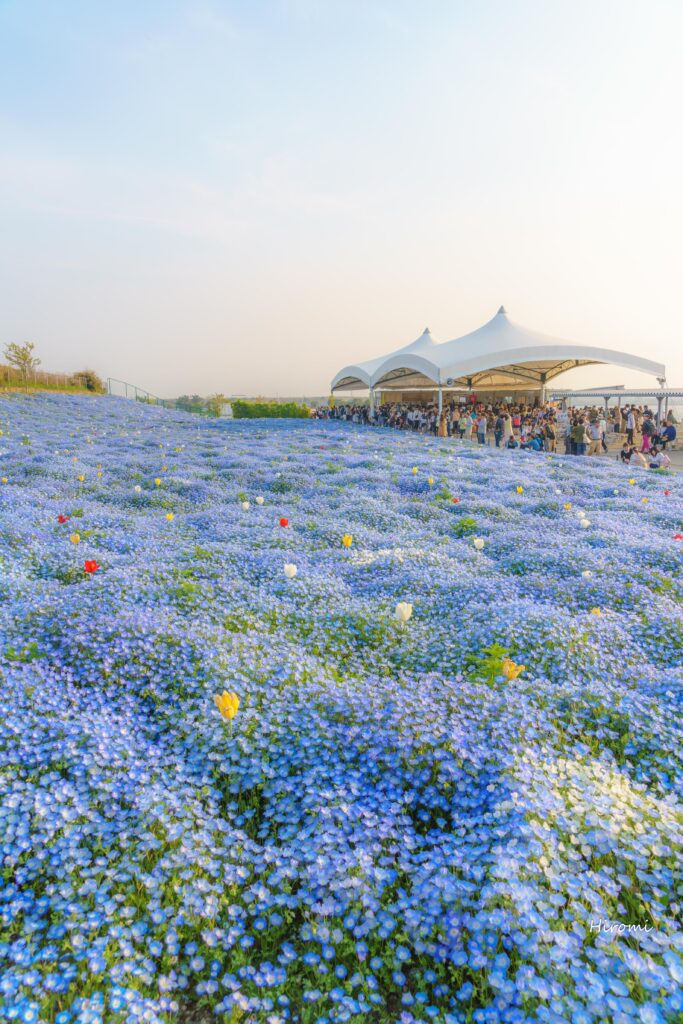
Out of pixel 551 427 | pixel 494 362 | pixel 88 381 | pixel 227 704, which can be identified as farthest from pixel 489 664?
pixel 88 381

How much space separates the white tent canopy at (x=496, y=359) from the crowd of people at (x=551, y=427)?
219cm

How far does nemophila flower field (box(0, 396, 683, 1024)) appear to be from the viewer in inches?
85.0

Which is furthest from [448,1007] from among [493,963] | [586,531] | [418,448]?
[418,448]

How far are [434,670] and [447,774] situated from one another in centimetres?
130

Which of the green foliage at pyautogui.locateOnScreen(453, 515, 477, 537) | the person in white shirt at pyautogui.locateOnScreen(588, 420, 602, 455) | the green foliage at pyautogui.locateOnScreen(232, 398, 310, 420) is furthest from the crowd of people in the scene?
the green foliage at pyautogui.locateOnScreen(453, 515, 477, 537)

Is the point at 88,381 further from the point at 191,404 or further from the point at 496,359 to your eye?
the point at 496,359

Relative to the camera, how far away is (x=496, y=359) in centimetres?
2875

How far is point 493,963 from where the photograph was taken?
7.03ft

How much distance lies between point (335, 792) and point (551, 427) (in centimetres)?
2370

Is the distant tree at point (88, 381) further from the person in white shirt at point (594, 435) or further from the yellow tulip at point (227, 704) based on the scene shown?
the yellow tulip at point (227, 704)

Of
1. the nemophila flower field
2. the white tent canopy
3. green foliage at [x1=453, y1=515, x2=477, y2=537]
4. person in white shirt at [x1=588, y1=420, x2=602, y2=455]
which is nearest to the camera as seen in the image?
the nemophila flower field

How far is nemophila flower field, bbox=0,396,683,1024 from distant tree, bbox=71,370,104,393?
4915 centimetres

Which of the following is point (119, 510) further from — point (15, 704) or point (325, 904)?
point (325, 904)

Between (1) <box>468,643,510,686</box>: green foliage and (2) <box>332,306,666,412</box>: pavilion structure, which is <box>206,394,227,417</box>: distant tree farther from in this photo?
(1) <box>468,643,510,686</box>: green foliage
